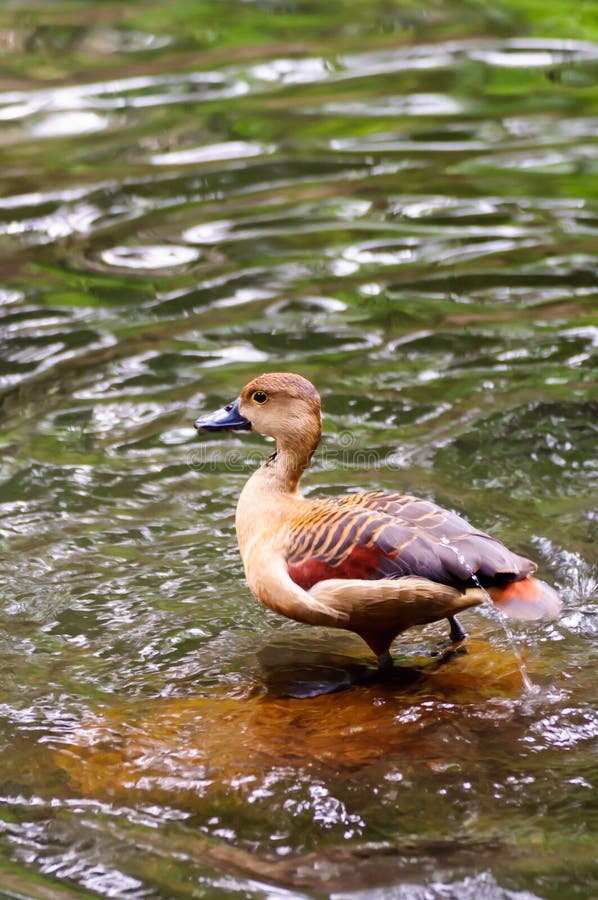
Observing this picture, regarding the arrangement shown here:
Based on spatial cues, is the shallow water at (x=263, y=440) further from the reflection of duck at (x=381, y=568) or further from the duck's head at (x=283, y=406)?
the duck's head at (x=283, y=406)

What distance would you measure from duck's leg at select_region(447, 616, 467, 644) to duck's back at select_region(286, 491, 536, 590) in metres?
0.52

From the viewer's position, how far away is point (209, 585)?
6.05 metres

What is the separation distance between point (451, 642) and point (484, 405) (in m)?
2.74

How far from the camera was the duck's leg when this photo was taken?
5.25m

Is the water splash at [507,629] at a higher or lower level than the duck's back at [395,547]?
lower

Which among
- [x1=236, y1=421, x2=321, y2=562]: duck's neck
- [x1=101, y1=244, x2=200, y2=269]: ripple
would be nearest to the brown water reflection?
[x1=236, y1=421, x2=321, y2=562]: duck's neck

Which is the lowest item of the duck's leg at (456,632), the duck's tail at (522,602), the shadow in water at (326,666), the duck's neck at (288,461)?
the shadow in water at (326,666)

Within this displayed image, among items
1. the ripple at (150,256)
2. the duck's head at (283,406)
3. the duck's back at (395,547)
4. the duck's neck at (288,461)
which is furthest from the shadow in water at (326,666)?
the ripple at (150,256)

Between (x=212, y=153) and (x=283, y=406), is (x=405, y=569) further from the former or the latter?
→ (x=212, y=153)

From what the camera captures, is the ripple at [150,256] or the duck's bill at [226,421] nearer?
the duck's bill at [226,421]

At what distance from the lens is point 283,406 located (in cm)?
544

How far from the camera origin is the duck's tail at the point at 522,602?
4.75 m

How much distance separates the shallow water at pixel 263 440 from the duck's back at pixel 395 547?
0.53 meters

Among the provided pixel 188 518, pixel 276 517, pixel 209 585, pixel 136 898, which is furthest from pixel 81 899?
pixel 188 518
